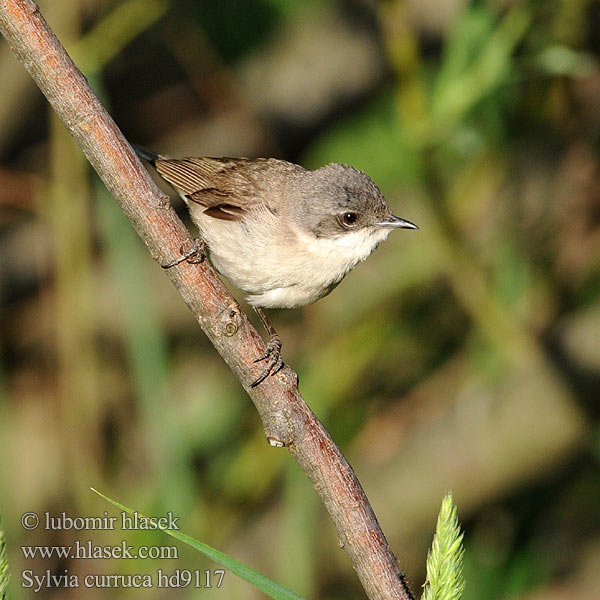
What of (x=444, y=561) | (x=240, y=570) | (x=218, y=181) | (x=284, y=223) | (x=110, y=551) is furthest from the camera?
(x=110, y=551)

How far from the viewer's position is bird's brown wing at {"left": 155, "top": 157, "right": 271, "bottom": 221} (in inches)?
130

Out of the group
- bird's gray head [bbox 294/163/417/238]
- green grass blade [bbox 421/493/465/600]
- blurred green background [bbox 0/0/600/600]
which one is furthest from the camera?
blurred green background [bbox 0/0/600/600]

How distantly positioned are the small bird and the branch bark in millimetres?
829

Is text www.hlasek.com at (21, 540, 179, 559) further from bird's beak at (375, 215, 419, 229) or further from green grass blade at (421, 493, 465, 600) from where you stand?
green grass blade at (421, 493, 465, 600)

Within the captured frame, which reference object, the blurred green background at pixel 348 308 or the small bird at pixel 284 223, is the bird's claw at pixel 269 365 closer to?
the small bird at pixel 284 223

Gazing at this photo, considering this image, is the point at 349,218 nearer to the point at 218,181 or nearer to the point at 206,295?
the point at 218,181

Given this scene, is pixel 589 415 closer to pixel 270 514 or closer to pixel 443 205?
pixel 443 205

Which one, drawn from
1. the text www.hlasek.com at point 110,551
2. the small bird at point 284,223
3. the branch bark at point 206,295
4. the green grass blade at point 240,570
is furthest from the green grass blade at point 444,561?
the text www.hlasek.com at point 110,551

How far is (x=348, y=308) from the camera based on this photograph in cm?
509

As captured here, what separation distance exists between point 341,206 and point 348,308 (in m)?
1.88

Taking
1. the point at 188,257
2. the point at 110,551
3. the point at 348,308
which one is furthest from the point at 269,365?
the point at 348,308

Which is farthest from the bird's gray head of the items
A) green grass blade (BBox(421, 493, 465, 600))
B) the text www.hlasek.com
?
green grass blade (BBox(421, 493, 465, 600))

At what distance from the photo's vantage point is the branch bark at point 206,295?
185cm

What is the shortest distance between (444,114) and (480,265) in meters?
1.20
